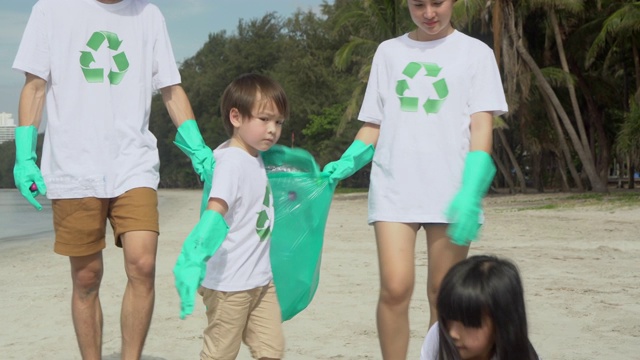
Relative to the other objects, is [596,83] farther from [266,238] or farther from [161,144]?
[161,144]

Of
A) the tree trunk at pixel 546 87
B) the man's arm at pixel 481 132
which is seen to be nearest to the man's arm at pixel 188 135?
the man's arm at pixel 481 132

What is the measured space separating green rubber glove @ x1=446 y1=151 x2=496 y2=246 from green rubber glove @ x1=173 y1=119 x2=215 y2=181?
101 cm

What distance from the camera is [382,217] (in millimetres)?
3715

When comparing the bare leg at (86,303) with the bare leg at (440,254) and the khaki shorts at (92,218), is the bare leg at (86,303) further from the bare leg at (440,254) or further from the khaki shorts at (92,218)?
the bare leg at (440,254)

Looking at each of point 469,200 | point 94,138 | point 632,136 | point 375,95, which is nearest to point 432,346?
point 469,200

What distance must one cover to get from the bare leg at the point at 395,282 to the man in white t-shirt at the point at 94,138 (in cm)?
80

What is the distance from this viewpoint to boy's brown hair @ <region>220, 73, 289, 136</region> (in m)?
3.78

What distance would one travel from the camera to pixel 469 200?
11.3 ft

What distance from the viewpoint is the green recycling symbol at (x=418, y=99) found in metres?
3.67

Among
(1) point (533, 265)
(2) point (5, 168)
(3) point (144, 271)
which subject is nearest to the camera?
(3) point (144, 271)

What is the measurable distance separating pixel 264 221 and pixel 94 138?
793mm

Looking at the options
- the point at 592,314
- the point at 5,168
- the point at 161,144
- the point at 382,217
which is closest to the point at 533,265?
the point at 592,314

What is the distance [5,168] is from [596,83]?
71.3 meters

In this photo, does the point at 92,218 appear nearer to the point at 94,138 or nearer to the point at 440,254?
the point at 94,138
